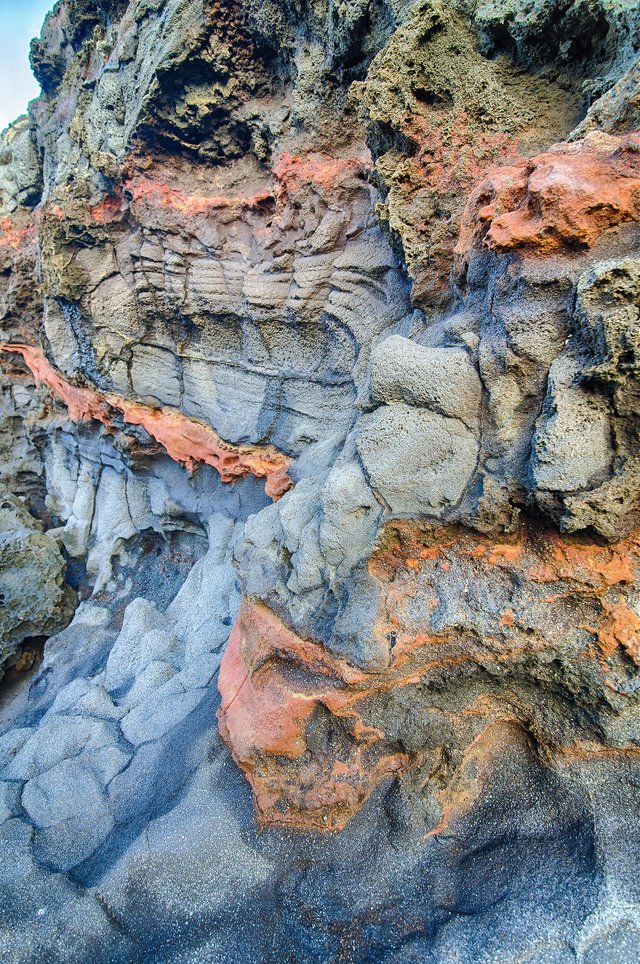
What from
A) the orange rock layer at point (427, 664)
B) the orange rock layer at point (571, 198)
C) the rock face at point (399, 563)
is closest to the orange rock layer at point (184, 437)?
the rock face at point (399, 563)

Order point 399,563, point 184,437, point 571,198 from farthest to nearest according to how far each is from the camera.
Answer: point 184,437
point 399,563
point 571,198

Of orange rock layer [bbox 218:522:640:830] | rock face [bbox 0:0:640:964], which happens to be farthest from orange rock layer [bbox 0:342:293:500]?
orange rock layer [bbox 218:522:640:830]

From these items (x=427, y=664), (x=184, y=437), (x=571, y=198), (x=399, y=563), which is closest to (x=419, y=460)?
(x=399, y=563)

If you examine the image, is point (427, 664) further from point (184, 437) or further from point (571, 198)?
point (184, 437)

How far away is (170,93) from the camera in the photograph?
4012 millimetres

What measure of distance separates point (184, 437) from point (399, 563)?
3.29 m

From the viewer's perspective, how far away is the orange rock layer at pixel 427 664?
180cm

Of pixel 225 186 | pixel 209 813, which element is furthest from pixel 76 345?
pixel 209 813

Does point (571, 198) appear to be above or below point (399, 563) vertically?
above

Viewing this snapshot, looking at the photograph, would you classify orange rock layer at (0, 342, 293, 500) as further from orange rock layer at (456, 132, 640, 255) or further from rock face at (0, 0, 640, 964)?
orange rock layer at (456, 132, 640, 255)

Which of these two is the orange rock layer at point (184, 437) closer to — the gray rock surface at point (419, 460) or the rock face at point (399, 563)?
the rock face at point (399, 563)

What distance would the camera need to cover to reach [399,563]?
6.73 ft

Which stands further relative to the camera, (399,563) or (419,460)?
(399,563)

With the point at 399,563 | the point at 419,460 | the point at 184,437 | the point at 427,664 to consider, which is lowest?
the point at 184,437
